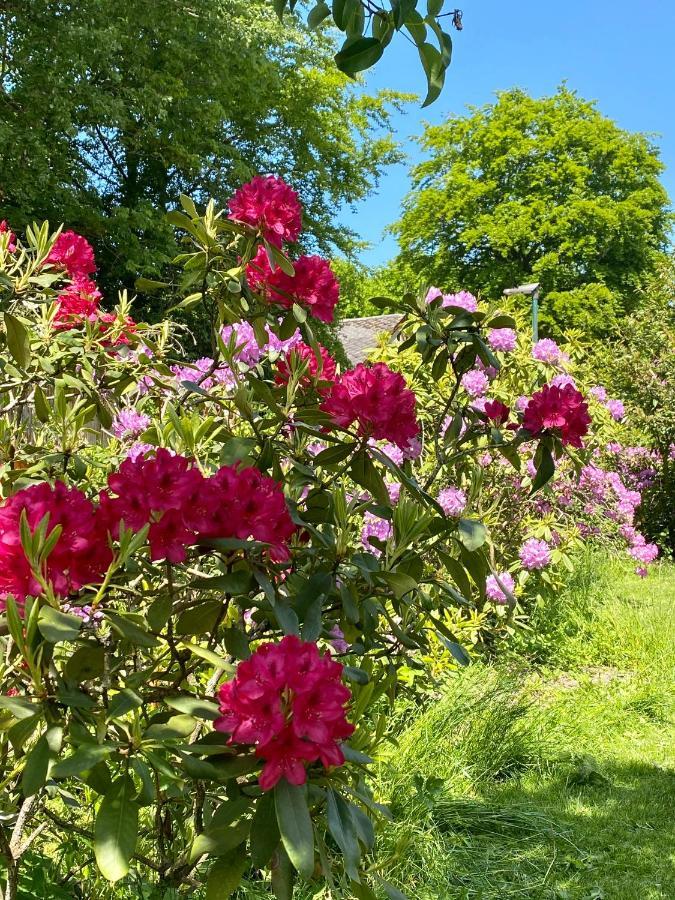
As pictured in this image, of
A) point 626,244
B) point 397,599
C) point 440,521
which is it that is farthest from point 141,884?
point 626,244

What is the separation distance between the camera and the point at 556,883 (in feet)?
9.63

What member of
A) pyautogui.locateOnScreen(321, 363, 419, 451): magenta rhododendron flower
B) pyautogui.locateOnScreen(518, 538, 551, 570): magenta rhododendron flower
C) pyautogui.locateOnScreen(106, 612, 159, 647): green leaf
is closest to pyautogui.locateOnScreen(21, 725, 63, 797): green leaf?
pyautogui.locateOnScreen(106, 612, 159, 647): green leaf

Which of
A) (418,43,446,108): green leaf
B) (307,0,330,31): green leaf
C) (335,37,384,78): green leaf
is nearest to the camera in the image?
(335,37,384,78): green leaf

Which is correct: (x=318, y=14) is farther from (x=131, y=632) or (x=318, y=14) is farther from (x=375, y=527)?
(x=375, y=527)

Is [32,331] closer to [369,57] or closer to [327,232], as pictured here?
[369,57]

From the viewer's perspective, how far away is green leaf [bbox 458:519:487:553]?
5.44 ft

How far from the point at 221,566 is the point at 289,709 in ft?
2.13

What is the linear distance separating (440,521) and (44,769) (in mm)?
956

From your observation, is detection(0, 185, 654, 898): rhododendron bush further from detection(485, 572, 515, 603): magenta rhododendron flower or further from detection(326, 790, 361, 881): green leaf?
detection(485, 572, 515, 603): magenta rhododendron flower

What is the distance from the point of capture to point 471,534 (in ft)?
5.50

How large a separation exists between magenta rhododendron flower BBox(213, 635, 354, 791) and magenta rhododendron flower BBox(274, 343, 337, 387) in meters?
1.00

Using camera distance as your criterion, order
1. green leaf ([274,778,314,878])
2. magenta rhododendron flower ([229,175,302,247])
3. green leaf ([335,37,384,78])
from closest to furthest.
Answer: green leaf ([274,778,314,878]) < green leaf ([335,37,384,78]) < magenta rhododendron flower ([229,175,302,247])

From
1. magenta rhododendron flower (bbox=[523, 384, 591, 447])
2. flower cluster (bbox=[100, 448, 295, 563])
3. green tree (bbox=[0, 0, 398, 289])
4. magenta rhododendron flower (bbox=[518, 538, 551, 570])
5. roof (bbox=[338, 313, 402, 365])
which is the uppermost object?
green tree (bbox=[0, 0, 398, 289])

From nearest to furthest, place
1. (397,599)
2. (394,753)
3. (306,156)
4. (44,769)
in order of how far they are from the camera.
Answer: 1. (44,769)
2. (397,599)
3. (394,753)
4. (306,156)
